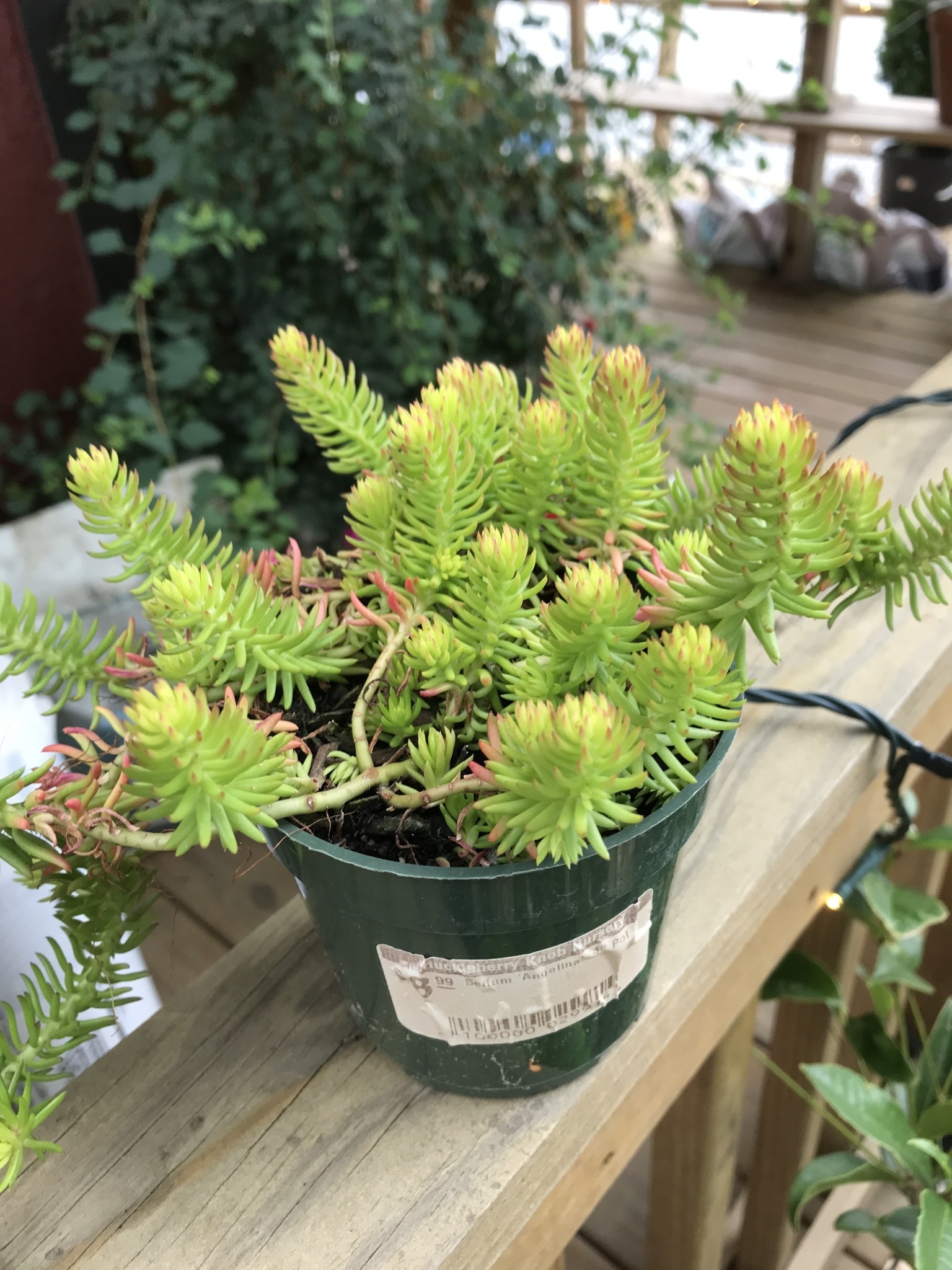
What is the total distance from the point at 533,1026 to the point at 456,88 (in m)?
1.17

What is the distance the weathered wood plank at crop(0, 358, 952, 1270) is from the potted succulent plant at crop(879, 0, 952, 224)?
2611mm

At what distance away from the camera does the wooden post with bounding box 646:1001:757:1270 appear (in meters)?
0.67

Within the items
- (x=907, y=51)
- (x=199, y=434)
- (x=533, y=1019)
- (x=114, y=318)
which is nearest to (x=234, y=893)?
(x=199, y=434)

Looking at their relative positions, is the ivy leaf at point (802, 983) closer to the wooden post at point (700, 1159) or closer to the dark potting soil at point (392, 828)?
the wooden post at point (700, 1159)

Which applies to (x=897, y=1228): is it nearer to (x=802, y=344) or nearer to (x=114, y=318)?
(x=114, y=318)

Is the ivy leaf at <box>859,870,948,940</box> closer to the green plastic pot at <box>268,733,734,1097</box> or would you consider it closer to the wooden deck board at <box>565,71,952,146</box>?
the green plastic pot at <box>268,733,734,1097</box>

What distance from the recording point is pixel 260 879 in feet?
3.19

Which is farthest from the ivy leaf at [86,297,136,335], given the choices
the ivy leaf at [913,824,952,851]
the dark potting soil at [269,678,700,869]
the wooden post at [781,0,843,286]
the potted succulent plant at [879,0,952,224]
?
the potted succulent plant at [879,0,952,224]

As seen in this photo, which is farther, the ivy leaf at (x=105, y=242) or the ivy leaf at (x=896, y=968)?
the ivy leaf at (x=105, y=242)

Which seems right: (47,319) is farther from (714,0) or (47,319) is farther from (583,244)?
(714,0)

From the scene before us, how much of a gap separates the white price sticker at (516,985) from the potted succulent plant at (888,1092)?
29 centimetres

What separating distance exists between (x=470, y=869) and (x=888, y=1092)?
540 millimetres

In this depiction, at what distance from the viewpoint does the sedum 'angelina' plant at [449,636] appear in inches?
11.5

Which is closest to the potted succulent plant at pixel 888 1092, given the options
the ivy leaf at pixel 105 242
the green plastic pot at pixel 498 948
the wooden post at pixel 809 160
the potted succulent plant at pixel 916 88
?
the green plastic pot at pixel 498 948
